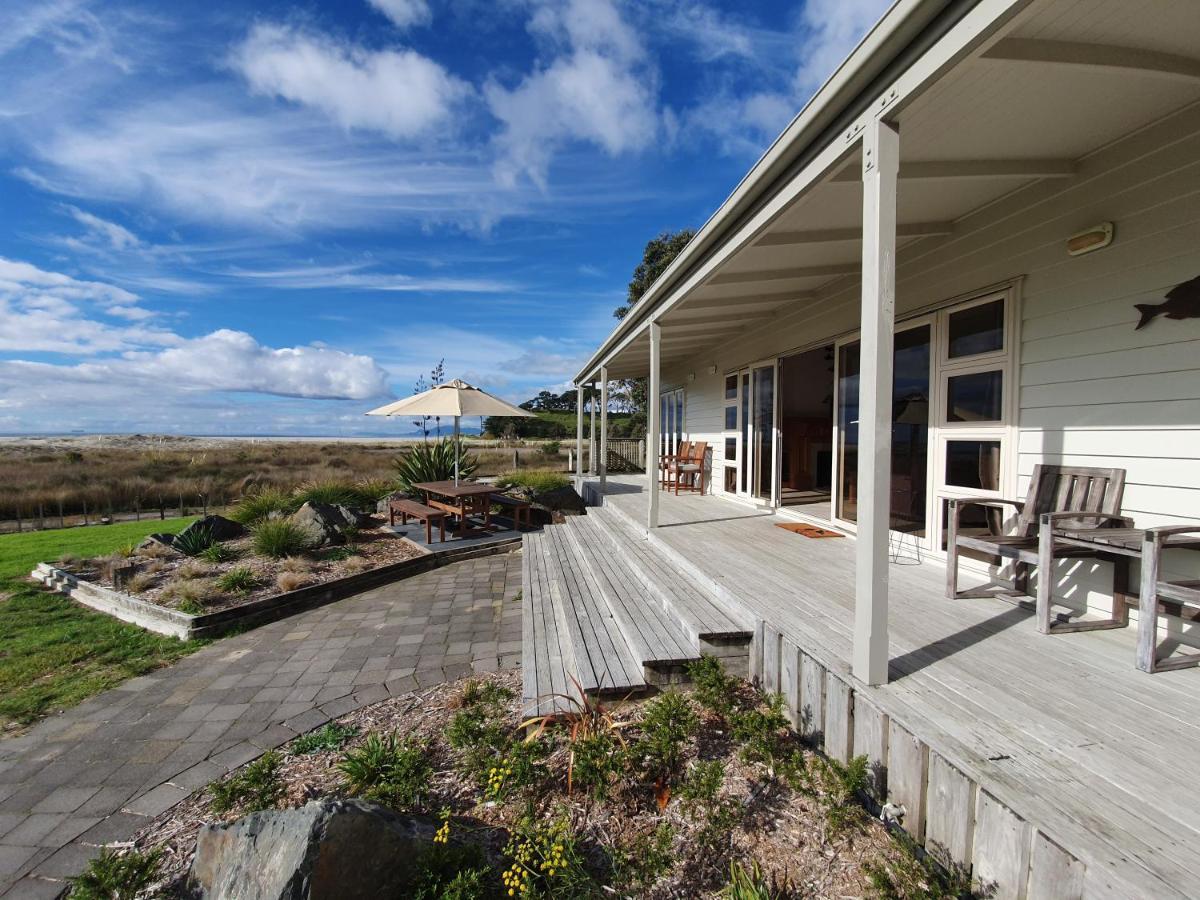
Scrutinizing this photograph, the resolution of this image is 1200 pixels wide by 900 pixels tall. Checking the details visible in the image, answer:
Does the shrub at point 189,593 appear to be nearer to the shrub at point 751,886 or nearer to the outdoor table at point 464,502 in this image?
the outdoor table at point 464,502

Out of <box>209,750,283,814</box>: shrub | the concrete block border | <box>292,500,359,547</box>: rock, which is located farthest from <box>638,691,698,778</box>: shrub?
<box>292,500,359,547</box>: rock

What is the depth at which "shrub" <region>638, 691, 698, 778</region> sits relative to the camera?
209cm

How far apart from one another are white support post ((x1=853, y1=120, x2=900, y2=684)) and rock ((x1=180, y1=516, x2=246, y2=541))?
7.65m

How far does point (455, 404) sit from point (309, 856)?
6497 mm

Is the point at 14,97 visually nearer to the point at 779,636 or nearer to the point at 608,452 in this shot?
the point at 779,636

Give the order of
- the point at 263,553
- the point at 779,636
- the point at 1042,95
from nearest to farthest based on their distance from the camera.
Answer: the point at 1042,95, the point at 779,636, the point at 263,553

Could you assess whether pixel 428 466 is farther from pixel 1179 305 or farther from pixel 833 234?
pixel 1179 305

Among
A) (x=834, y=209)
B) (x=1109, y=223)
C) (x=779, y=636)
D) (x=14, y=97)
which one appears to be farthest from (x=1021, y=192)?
(x=14, y=97)

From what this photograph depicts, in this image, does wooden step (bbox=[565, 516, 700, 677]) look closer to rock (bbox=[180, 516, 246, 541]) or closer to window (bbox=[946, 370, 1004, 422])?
window (bbox=[946, 370, 1004, 422])

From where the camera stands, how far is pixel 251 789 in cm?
217

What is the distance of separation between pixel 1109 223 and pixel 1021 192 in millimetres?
635

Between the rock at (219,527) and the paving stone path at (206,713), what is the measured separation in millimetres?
3030

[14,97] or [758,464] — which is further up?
[14,97]

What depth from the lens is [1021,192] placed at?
122 inches
